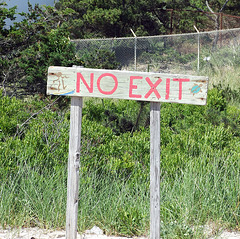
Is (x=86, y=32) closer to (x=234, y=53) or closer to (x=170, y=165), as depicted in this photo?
(x=234, y=53)

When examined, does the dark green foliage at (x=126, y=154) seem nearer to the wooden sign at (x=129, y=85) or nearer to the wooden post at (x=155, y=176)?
the wooden post at (x=155, y=176)

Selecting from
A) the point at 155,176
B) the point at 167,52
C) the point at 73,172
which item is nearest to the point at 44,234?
the point at 73,172

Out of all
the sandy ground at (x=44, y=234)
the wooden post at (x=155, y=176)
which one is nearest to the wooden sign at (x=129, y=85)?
the wooden post at (x=155, y=176)

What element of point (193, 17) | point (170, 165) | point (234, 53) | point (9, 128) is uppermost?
point (193, 17)

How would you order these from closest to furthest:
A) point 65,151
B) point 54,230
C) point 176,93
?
point 176,93 → point 54,230 → point 65,151

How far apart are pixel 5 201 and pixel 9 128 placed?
80.0 inches

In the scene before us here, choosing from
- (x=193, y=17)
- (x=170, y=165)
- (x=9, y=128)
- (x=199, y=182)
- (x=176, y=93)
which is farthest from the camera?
(x=193, y=17)

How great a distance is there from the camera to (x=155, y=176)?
296 centimetres

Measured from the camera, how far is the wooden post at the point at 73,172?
120 inches

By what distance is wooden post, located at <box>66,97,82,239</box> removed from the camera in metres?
3.05

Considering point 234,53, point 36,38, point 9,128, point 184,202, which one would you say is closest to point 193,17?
point 234,53

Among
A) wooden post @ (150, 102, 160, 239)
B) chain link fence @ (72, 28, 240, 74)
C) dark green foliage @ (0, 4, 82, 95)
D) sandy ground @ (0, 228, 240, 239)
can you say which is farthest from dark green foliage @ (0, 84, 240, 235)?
chain link fence @ (72, 28, 240, 74)

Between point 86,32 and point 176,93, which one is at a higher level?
point 86,32

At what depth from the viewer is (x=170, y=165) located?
Answer: 4512mm
